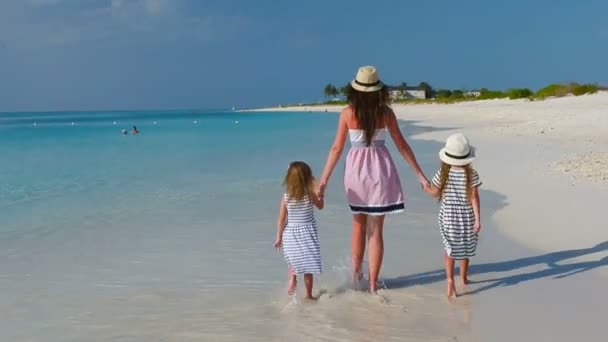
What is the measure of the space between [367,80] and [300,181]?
92 centimetres

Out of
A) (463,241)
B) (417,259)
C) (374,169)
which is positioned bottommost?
(417,259)

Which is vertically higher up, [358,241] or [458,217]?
[458,217]

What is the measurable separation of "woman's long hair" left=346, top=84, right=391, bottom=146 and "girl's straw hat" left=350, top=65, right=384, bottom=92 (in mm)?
31

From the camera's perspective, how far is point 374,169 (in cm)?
473

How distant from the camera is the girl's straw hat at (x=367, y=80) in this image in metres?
4.66

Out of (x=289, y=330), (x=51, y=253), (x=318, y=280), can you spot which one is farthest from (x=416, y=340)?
(x=51, y=253)

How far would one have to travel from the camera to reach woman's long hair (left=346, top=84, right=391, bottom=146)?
15.3 ft

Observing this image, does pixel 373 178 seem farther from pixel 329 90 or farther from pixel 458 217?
pixel 329 90

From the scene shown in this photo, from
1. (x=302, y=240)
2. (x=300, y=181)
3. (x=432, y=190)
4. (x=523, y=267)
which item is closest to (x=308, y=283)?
(x=302, y=240)

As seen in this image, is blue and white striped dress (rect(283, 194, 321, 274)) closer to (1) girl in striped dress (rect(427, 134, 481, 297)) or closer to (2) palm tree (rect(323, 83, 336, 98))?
(1) girl in striped dress (rect(427, 134, 481, 297))

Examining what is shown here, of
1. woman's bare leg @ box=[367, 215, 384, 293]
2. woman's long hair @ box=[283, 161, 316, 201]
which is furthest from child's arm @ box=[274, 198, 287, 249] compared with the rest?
woman's bare leg @ box=[367, 215, 384, 293]

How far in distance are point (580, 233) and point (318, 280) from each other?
3.02m

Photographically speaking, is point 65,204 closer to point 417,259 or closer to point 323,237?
point 323,237

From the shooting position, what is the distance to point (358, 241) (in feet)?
16.6
